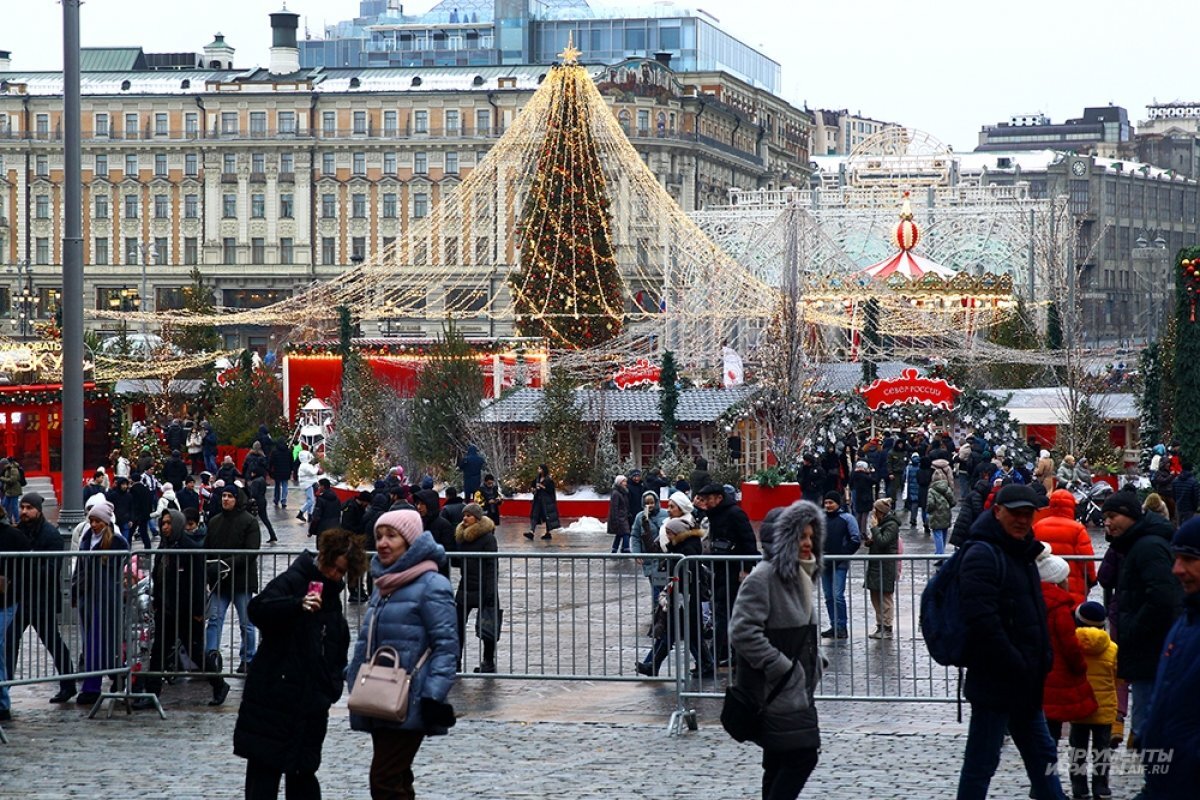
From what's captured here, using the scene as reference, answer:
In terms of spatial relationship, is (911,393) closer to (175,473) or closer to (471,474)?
(471,474)

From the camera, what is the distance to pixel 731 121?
377 feet

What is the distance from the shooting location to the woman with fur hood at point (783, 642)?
9.01m

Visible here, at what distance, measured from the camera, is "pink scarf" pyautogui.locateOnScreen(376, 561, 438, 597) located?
9125mm

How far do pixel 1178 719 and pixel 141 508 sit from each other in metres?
21.5

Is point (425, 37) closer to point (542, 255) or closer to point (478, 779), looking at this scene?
point (542, 255)

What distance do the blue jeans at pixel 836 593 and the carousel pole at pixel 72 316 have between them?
600 centimetres

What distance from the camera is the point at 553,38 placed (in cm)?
12738

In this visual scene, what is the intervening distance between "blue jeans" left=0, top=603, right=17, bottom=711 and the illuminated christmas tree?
3323 centimetres

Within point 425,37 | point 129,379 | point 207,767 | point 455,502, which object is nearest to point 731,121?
point 425,37

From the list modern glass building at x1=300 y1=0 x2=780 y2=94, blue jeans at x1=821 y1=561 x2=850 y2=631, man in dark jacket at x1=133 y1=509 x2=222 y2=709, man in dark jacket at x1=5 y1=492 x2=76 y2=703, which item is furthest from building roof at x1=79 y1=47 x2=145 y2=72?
man in dark jacket at x1=5 y1=492 x2=76 y2=703

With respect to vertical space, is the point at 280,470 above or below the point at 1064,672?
above

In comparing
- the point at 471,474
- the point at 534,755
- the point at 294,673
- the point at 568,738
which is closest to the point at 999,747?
the point at 294,673

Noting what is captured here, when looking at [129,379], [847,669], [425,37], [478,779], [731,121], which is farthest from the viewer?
[425,37]

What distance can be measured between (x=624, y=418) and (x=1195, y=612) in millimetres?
29468
